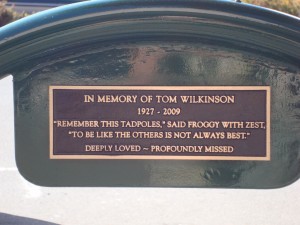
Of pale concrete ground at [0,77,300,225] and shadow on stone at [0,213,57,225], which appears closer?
shadow on stone at [0,213,57,225]

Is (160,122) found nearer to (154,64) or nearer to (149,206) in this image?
(154,64)

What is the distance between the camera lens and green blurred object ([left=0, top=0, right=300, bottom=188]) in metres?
2.69

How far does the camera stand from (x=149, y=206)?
5441 mm

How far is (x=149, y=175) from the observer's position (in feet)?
9.53

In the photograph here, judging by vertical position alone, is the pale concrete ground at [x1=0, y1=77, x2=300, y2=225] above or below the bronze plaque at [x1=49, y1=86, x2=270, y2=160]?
below


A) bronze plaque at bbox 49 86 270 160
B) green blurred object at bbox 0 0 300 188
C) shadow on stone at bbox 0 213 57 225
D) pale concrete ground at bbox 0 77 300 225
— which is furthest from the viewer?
pale concrete ground at bbox 0 77 300 225

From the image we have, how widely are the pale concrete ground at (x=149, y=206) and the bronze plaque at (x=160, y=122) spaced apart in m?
2.24

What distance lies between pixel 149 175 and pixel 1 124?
6.10 meters

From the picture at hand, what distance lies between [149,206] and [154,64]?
9.35 feet

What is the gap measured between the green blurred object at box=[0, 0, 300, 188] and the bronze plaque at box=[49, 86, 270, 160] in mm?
35

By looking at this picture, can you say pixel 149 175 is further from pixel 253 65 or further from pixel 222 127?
pixel 253 65

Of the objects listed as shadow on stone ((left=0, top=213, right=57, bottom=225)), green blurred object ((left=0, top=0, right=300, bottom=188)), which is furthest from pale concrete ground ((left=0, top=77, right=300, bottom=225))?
green blurred object ((left=0, top=0, right=300, bottom=188))

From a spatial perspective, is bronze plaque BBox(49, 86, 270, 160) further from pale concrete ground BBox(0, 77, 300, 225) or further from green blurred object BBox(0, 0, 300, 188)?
pale concrete ground BBox(0, 77, 300, 225)

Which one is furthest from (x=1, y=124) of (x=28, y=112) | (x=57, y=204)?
(x=28, y=112)
